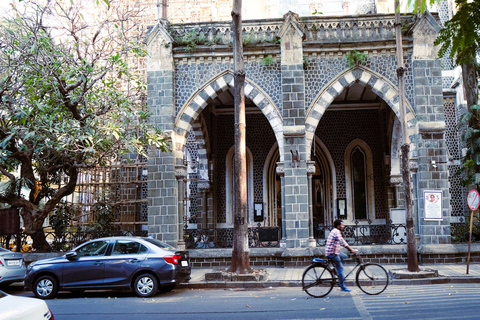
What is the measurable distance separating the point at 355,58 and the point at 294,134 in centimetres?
327

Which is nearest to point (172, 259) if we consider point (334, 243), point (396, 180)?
point (334, 243)

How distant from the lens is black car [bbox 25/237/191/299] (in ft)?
34.7

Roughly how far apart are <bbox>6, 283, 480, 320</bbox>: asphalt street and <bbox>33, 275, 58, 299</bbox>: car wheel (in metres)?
0.23

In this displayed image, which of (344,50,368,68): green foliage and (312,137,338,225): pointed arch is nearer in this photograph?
(344,50,368,68): green foliage

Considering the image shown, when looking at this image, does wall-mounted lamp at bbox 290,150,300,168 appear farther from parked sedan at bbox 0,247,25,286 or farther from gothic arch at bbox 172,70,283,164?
parked sedan at bbox 0,247,25,286

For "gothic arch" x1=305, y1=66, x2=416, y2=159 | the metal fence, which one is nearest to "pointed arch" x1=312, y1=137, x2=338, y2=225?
the metal fence

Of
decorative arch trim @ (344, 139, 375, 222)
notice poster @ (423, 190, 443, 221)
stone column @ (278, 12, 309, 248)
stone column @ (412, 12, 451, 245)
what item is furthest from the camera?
decorative arch trim @ (344, 139, 375, 222)

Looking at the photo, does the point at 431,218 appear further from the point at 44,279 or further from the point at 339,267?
the point at 44,279

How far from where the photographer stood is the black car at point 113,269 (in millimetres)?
10562

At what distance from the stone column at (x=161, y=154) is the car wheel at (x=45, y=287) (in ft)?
14.7

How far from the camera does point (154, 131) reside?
1520cm

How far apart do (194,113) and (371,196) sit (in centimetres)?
898

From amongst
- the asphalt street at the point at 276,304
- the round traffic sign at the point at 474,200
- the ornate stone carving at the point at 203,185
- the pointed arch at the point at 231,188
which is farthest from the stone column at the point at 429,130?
the ornate stone carving at the point at 203,185

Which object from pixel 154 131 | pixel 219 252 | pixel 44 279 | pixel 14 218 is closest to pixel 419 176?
pixel 219 252
